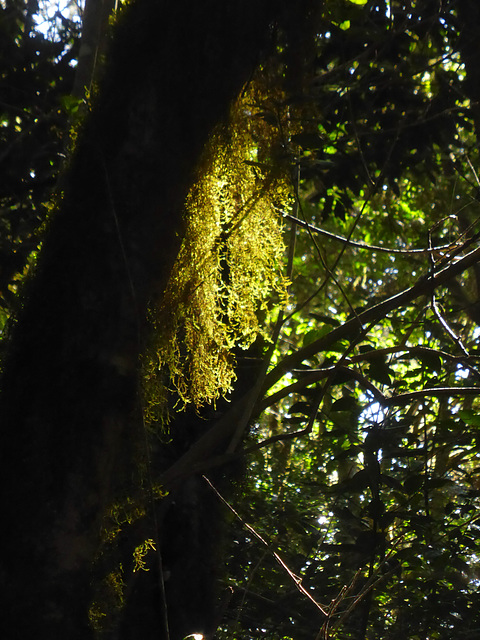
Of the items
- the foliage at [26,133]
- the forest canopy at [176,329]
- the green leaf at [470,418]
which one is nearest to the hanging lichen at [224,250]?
the forest canopy at [176,329]

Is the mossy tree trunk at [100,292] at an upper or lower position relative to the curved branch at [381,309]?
lower

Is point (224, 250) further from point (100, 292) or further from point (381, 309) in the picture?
point (100, 292)

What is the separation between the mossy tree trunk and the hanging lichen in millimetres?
149

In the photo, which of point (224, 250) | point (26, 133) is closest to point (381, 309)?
point (224, 250)

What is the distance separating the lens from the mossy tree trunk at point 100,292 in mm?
876

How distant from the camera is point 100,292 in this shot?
99cm

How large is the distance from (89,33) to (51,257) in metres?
2.04

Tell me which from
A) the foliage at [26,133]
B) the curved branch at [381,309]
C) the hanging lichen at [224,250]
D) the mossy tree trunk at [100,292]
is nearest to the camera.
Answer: the mossy tree trunk at [100,292]

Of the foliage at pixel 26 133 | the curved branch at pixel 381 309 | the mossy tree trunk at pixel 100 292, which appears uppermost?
the foliage at pixel 26 133

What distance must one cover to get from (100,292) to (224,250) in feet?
2.42

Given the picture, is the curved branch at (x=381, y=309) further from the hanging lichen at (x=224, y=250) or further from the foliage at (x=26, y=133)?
the foliage at (x=26, y=133)

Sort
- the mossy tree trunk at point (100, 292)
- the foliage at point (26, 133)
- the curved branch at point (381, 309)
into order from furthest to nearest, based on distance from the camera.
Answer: the foliage at point (26, 133), the curved branch at point (381, 309), the mossy tree trunk at point (100, 292)

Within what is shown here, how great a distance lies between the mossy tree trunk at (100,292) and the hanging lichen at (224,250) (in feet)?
0.49

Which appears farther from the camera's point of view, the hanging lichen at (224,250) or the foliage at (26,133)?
the foliage at (26,133)
